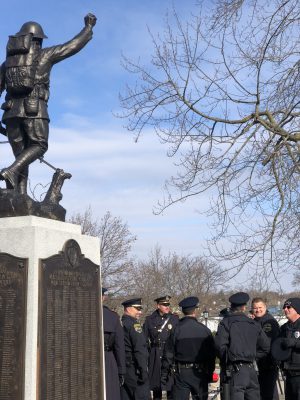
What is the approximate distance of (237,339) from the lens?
7719mm

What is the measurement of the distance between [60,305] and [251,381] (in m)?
3.30

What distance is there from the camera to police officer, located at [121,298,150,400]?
8.67 m

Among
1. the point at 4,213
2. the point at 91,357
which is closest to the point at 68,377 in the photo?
the point at 91,357

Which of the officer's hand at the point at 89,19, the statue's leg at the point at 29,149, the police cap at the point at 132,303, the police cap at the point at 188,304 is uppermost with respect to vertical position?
the officer's hand at the point at 89,19

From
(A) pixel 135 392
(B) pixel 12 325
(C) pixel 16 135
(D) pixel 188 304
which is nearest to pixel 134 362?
(A) pixel 135 392

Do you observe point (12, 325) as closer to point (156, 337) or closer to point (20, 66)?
point (20, 66)

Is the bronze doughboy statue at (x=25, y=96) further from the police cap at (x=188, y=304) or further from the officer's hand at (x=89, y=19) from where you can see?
the police cap at (x=188, y=304)

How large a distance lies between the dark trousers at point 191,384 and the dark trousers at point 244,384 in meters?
0.47

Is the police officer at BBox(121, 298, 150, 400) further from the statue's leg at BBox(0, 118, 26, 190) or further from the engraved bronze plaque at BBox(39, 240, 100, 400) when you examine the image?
the statue's leg at BBox(0, 118, 26, 190)

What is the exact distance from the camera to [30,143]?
20.6ft

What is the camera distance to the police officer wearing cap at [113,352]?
778cm

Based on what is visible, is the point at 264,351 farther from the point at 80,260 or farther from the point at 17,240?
the point at 17,240

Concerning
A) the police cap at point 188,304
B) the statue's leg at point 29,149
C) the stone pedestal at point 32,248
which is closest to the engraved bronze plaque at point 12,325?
the stone pedestal at point 32,248

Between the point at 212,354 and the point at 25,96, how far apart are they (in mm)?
4177
